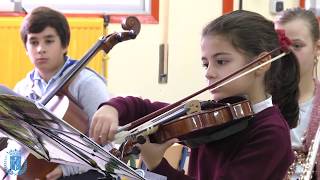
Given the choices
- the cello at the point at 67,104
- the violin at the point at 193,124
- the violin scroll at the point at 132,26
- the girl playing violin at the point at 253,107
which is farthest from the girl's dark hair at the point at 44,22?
the violin at the point at 193,124

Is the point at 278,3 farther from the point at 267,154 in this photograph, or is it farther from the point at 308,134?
the point at 267,154

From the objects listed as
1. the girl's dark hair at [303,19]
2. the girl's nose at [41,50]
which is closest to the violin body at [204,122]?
the girl's dark hair at [303,19]

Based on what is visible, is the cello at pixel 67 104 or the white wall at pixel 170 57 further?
the white wall at pixel 170 57

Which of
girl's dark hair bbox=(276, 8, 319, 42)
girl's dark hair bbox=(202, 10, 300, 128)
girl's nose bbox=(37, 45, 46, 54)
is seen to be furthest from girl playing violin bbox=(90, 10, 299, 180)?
girl's nose bbox=(37, 45, 46, 54)

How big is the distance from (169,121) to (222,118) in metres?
0.11

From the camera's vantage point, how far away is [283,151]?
42.2 inches

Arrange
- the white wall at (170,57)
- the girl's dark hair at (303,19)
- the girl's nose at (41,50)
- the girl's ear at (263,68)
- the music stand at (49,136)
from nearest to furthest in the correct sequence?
the music stand at (49,136)
the girl's ear at (263,68)
the girl's dark hair at (303,19)
the girl's nose at (41,50)
the white wall at (170,57)

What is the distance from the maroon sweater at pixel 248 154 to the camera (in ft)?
3.47

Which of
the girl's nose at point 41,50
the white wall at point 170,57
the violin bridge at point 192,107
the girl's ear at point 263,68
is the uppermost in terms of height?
the girl's ear at point 263,68

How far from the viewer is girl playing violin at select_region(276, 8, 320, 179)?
154 cm

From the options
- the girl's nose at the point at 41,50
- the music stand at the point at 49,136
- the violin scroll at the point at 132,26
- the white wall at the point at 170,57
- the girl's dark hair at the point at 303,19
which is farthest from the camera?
the white wall at the point at 170,57

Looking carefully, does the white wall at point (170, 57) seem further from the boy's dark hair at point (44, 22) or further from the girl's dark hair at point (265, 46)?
the girl's dark hair at point (265, 46)

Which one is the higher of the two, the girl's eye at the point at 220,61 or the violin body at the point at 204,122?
the girl's eye at the point at 220,61

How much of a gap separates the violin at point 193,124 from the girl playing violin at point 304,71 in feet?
1.55
